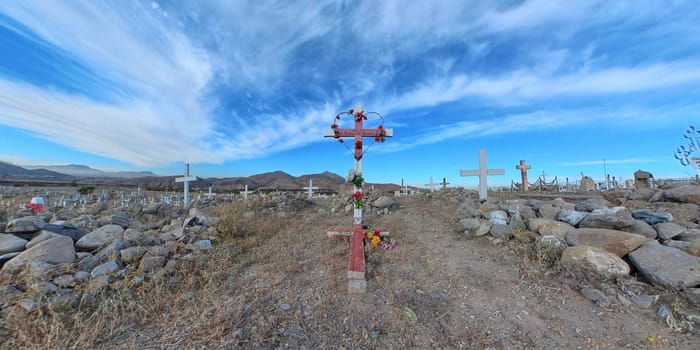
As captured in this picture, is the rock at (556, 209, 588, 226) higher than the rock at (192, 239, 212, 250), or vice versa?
the rock at (556, 209, 588, 226)

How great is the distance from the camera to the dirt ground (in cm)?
260

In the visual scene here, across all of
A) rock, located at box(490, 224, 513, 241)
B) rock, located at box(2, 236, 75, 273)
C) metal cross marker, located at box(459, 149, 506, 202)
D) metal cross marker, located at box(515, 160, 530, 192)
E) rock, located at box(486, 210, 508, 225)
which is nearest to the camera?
rock, located at box(2, 236, 75, 273)

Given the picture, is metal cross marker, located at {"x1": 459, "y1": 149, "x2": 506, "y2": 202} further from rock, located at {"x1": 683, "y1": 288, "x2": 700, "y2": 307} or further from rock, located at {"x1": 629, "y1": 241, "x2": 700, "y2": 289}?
rock, located at {"x1": 683, "y1": 288, "x2": 700, "y2": 307}

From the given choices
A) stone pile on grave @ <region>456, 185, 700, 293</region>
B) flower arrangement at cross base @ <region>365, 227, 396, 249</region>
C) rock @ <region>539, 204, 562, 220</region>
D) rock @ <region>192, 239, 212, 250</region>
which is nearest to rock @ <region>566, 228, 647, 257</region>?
stone pile on grave @ <region>456, 185, 700, 293</region>

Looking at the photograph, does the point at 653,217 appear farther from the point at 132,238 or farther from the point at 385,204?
→ the point at 132,238

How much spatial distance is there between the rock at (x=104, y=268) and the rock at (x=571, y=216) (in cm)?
744

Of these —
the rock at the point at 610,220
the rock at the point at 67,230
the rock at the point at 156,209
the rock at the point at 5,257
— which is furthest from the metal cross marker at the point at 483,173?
the rock at the point at 156,209

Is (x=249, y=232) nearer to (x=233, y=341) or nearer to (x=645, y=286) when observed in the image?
(x=233, y=341)

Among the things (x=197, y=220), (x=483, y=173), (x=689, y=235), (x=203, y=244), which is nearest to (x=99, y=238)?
(x=203, y=244)

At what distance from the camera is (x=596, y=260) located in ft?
12.1

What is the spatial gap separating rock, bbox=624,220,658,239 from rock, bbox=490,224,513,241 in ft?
5.42

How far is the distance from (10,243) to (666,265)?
8.74 metres

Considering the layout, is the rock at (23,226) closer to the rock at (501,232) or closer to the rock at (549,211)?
the rock at (501,232)

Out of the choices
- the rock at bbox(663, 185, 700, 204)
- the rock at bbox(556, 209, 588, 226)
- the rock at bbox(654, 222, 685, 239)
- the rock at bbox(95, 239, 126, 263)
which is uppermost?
the rock at bbox(663, 185, 700, 204)
